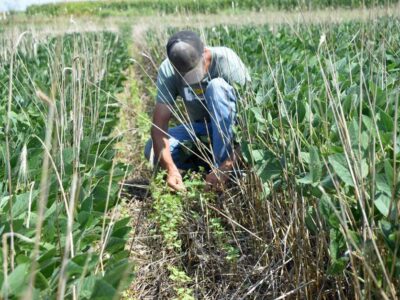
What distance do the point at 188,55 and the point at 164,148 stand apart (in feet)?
1.68

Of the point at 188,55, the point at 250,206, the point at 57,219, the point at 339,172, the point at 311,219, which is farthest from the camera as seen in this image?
the point at 188,55

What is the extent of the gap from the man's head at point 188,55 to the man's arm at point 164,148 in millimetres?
261

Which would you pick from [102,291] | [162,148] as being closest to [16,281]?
[102,291]

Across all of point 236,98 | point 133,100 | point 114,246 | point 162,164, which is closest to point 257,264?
point 114,246

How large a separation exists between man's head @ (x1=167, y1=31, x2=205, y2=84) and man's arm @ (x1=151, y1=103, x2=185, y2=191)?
0.86 feet

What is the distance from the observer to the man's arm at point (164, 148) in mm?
2763

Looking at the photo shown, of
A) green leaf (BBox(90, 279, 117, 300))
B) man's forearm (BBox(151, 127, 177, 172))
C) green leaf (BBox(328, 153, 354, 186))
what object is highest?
green leaf (BBox(328, 153, 354, 186))

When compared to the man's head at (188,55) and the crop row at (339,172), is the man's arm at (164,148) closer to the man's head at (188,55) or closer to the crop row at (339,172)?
the man's head at (188,55)

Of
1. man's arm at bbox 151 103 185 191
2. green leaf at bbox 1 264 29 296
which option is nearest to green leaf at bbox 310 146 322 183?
green leaf at bbox 1 264 29 296

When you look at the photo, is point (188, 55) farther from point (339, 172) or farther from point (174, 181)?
point (339, 172)

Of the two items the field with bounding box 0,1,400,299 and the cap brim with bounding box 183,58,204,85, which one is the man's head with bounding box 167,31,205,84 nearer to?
the cap brim with bounding box 183,58,204,85

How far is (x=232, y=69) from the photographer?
281cm

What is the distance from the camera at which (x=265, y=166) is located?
5.93ft

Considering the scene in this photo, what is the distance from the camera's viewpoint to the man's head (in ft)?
8.82
